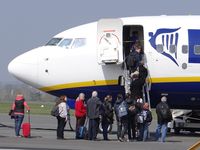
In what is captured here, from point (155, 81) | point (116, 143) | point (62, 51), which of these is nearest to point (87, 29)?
point (62, 51)

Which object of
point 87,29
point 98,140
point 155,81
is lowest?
point 98,140

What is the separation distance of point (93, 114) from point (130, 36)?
15.1ft

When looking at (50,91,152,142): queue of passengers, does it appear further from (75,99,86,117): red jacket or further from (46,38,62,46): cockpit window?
(46,38,62,46): cockpit window

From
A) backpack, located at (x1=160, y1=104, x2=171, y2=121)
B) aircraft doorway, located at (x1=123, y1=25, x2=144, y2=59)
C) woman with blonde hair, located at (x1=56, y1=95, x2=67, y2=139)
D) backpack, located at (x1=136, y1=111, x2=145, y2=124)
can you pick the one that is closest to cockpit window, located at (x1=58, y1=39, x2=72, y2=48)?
aircraft doorway, located at (x1=123, y1=25, x2=144, y2=59)

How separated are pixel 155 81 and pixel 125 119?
2.65 metres

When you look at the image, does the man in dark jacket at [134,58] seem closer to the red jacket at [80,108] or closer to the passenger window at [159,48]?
the passenger window at [159,48]

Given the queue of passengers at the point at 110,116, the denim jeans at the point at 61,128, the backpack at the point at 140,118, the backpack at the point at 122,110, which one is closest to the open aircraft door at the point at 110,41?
the queue of passengers at the point at 110,116

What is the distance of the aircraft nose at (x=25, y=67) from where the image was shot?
2978 centimetres

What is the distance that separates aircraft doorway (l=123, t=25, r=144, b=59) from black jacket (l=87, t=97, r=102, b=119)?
3.32 metres

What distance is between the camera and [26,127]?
2730 centimetres

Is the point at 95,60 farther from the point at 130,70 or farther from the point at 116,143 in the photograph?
the point at 116,143

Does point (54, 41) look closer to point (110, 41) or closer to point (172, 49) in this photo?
point (110, 41)

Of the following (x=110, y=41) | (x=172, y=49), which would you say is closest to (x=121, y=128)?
(x=110, y=41)

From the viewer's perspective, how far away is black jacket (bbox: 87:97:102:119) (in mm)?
26797
